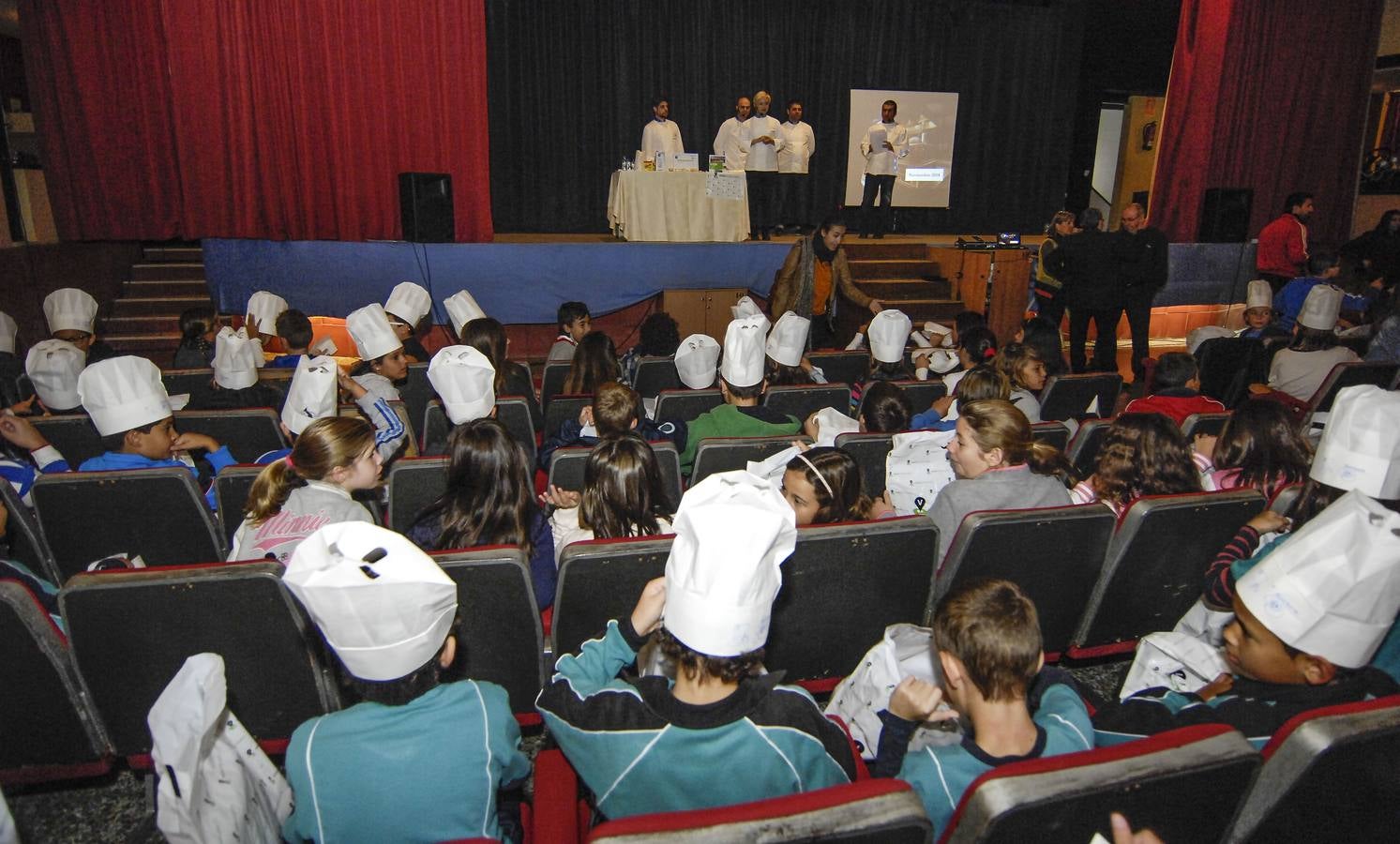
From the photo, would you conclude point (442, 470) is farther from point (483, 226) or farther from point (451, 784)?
point (483, 226)

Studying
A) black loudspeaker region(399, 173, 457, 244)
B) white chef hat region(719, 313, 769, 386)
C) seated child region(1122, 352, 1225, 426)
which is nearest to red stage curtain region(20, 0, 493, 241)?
black loudspeaker region(399, 173, 457, 244)

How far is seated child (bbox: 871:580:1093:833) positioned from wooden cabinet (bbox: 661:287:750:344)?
20.3ft

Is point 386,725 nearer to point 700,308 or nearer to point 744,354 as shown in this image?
point 744,354

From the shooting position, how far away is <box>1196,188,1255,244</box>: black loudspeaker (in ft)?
29.4

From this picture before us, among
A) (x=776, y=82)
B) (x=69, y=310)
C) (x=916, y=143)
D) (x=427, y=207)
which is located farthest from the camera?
(x=916, y=143)

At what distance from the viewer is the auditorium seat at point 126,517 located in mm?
2244

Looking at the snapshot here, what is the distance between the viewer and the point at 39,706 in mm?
1714

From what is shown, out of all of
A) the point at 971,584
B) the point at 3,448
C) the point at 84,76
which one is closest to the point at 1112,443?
the point at 971,584

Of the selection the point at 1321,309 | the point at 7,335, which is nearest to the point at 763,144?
the point at 1321,309

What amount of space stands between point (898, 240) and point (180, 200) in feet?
24.2

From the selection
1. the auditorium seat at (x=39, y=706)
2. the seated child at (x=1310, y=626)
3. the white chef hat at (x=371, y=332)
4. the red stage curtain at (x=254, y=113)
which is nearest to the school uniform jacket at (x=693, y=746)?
the seated child at (x=1310, y=626)

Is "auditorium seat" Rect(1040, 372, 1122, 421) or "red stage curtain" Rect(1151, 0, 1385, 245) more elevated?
"red stage curtain" Rect(1151, 0, 1385, 245)

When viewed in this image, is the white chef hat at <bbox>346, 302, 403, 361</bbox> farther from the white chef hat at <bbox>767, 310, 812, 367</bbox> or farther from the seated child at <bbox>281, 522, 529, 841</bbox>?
the seated child at <bbox>281, 522, 529, 841</bbox>

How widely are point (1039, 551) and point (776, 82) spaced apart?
395 inches
